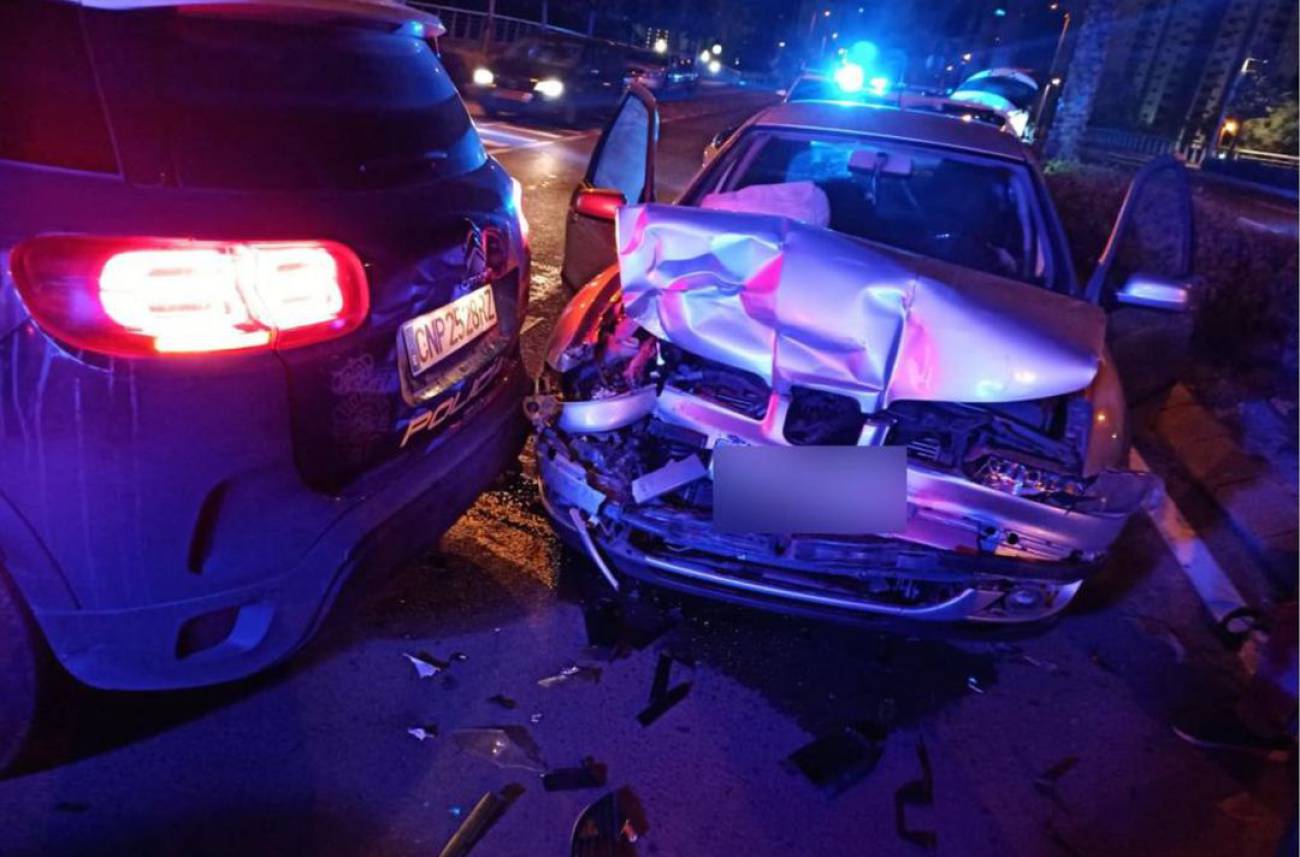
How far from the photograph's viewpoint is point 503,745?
244cm

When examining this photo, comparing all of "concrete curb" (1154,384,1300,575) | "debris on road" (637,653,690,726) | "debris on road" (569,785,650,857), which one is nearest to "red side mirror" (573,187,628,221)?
"debris on road" (637,653,690,726)

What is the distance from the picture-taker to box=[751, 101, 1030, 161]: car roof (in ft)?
12.9

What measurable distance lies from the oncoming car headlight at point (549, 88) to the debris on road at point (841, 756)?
1430 cm

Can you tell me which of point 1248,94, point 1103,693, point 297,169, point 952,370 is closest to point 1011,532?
point 952,370

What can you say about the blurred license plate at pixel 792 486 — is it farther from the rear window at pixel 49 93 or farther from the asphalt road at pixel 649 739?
the rear window at pixel 49 93

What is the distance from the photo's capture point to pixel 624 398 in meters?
2.75

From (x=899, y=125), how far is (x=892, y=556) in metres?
2.36

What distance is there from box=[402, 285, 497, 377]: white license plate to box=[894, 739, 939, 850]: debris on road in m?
1.77

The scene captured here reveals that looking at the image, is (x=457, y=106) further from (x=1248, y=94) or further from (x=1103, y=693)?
(x=1248, y=94)

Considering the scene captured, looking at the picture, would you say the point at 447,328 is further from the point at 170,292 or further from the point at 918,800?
the point at 918,800

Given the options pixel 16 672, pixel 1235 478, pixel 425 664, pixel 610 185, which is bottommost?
pixel 425 664

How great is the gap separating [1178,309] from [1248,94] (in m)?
35.3

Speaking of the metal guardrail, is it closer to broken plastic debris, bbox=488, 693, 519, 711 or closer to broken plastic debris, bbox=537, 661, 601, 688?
broken plastic debris, bbox=537, 661, 601, 688

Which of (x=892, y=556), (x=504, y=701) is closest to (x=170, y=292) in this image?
(x=504, y=701)
